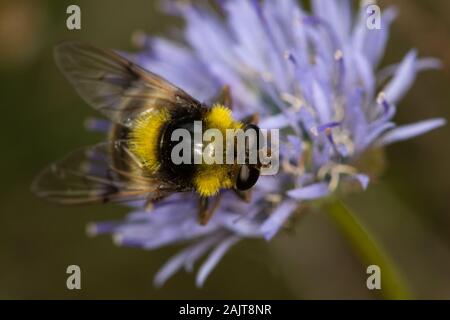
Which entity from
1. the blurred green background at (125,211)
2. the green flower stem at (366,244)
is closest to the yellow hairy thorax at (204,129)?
the green flower stem at (366,244)

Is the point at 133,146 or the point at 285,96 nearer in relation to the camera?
the point at 133,146

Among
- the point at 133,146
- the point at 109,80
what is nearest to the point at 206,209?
the point at 133,146

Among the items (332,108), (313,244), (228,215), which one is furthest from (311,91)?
(313,244)

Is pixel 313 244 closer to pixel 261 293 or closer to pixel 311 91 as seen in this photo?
pixel 261 293

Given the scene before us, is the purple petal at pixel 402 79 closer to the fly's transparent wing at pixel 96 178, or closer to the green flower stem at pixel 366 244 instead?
the green flower stem at pixel 366 244

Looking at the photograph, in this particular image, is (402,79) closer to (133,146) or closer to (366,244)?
(366,244)

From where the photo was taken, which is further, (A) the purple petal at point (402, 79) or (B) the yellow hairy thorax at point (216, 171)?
(A) the purple petal at point (402, 79)

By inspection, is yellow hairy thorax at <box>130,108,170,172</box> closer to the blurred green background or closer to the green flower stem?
the green flower stem
